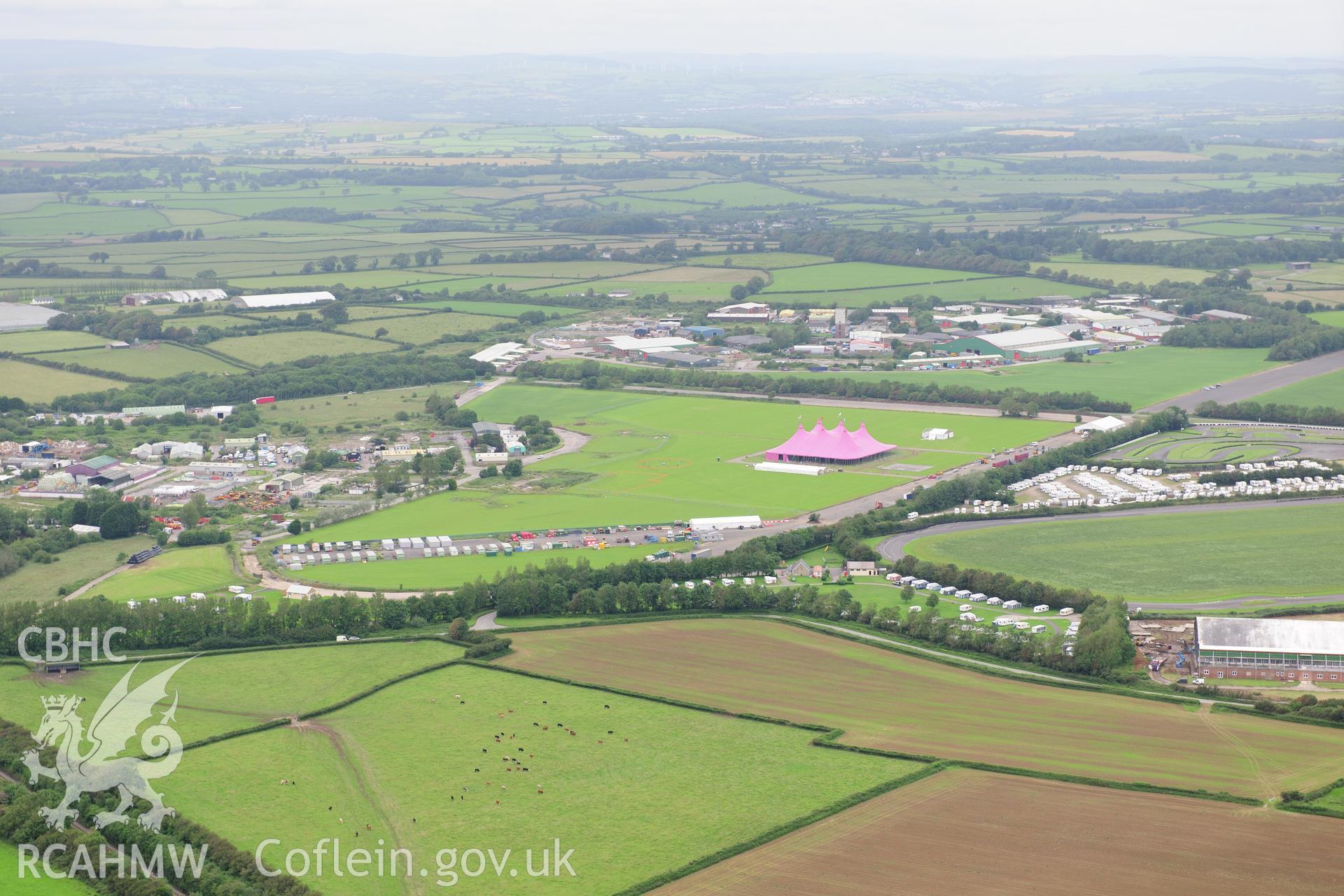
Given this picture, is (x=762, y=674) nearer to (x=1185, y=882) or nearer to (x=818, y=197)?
(x=1185, y=882)

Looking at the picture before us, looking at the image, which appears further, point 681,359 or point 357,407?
point 681,359

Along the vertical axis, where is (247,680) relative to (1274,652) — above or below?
below

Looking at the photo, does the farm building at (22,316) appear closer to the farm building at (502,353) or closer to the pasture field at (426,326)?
the pasture field at (426,326)

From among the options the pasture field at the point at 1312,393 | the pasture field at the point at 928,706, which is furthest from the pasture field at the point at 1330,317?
the pasture field at the point at 928,706

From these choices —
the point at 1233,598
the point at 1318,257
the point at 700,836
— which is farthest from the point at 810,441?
the point at 1318,257

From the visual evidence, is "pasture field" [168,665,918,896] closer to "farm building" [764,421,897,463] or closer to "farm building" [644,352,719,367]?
"farm building" [764,421,897,463]

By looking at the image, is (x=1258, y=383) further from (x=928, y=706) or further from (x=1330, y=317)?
(x=928, y=706)

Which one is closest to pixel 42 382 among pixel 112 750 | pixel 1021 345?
pixel 112 750
